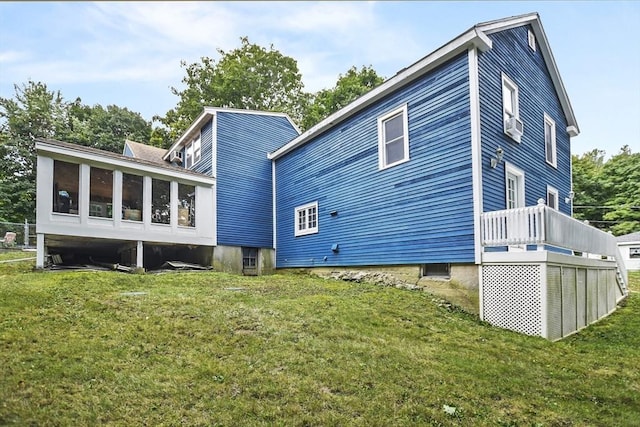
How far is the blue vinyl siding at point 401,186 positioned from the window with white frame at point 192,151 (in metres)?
5.59

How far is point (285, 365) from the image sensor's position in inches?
155

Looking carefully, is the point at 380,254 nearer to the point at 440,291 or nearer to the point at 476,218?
the point at 440,291

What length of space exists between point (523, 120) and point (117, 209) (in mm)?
11991

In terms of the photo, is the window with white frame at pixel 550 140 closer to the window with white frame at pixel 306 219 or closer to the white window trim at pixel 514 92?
the white window trim at pixel 514 92

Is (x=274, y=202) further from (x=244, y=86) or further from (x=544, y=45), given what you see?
(x=244, y=86)

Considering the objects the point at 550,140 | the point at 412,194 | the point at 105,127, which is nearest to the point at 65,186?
the point at 412,194

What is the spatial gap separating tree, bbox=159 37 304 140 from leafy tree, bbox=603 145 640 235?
2592 centimetres

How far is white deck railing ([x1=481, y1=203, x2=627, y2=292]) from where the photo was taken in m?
6.20

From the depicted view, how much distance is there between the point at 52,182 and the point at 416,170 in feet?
32.5

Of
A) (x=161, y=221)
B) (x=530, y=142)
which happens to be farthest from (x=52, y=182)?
(x=530, y=142)

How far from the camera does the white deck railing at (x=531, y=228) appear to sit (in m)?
6.20

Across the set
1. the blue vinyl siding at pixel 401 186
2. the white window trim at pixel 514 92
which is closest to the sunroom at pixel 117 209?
the blue vinyl siding at pixel 401 186

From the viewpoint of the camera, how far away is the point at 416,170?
8398 mm

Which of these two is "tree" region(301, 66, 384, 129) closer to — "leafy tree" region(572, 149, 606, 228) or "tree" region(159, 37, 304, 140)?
"tree" region(159, 37, 304, 140)
